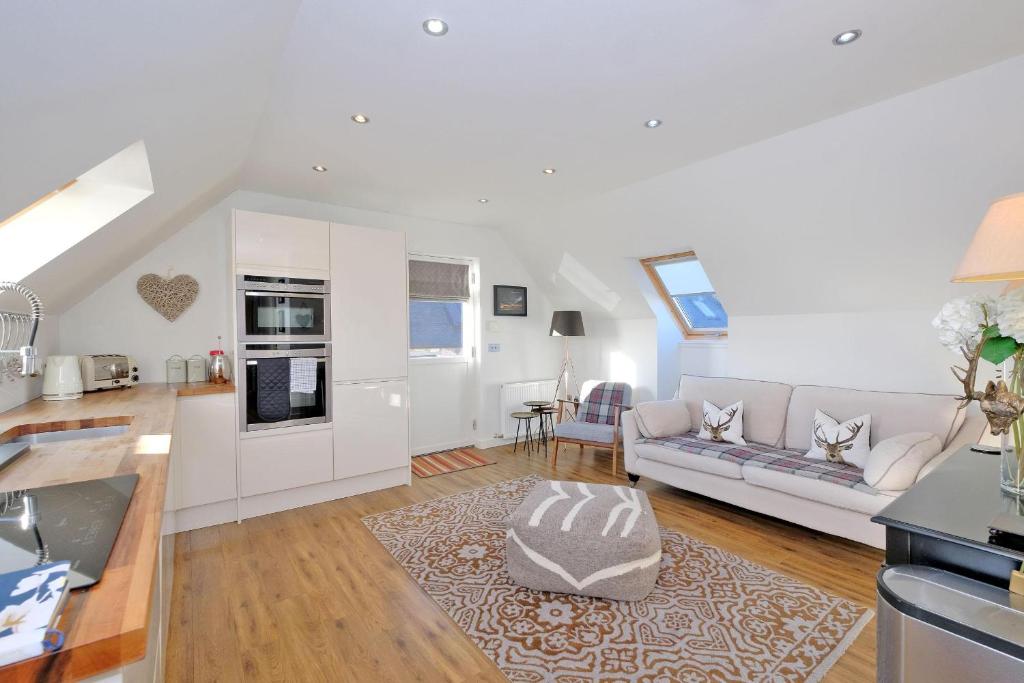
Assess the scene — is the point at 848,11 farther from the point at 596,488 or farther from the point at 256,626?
the point at 256,626

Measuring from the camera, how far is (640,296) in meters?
4.87

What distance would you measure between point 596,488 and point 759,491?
3.82 feet

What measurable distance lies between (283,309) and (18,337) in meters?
1.41

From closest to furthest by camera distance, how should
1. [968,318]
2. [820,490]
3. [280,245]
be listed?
[968,318], [820,490], [280,245]

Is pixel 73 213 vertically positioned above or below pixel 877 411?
above

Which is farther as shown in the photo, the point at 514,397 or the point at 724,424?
the point at 514,397

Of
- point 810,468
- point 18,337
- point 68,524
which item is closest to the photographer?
point 68,524

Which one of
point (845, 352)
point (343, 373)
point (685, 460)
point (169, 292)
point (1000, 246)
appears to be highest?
point (169, 292)

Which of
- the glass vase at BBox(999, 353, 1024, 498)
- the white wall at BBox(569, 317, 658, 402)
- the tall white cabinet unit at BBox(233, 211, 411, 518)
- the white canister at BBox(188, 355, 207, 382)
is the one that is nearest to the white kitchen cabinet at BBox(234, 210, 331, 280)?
the tall white cabinet unit at BBox(233, 211, 411, 518)

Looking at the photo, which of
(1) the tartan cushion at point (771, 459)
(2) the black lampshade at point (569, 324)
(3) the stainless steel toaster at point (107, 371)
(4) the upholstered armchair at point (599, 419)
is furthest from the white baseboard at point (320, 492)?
(2) the black lampshade at point (569, 324)

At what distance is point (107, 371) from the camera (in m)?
3.15

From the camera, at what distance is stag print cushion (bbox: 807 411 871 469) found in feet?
10.1

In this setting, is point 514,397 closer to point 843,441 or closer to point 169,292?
point 843,441

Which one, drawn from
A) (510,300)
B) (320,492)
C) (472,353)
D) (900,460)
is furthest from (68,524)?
(510,300)
